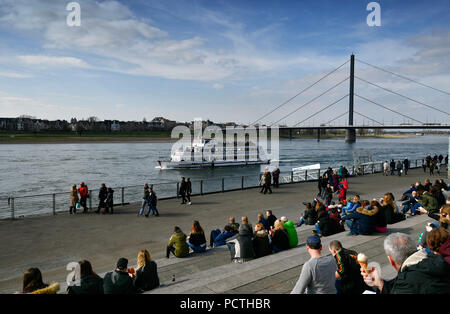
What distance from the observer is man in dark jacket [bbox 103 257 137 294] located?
462 cm

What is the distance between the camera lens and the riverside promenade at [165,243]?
5230 mm

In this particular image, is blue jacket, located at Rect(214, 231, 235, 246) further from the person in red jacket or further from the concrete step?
the person in red jacket

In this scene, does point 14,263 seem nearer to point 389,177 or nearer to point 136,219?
point 136,219

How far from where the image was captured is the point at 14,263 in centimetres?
798

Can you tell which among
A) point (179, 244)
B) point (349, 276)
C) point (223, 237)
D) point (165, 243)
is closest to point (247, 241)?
point (179, 244)

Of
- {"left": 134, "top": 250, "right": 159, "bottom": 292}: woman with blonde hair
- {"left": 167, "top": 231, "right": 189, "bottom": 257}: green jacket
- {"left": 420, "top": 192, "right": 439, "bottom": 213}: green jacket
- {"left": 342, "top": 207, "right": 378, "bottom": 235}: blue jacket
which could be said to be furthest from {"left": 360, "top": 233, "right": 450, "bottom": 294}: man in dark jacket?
{"left": 420, "top": 192, "right": 439, "bottom": 213}: green jacket

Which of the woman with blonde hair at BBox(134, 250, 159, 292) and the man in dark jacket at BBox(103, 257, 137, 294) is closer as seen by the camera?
the man in dark jacket at BBox(103, 257, 137, 294)

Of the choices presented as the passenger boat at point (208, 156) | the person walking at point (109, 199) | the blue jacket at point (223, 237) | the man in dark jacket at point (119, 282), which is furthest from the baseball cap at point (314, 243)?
the passenger boat at point (208, 156)

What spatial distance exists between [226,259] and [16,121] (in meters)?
188

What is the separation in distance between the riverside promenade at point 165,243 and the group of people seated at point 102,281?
36 centimetres

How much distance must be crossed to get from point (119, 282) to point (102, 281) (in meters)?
0.22

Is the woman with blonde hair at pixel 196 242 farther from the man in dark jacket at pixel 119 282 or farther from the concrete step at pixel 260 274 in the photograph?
the man in dark jacket at pixel 119 282
